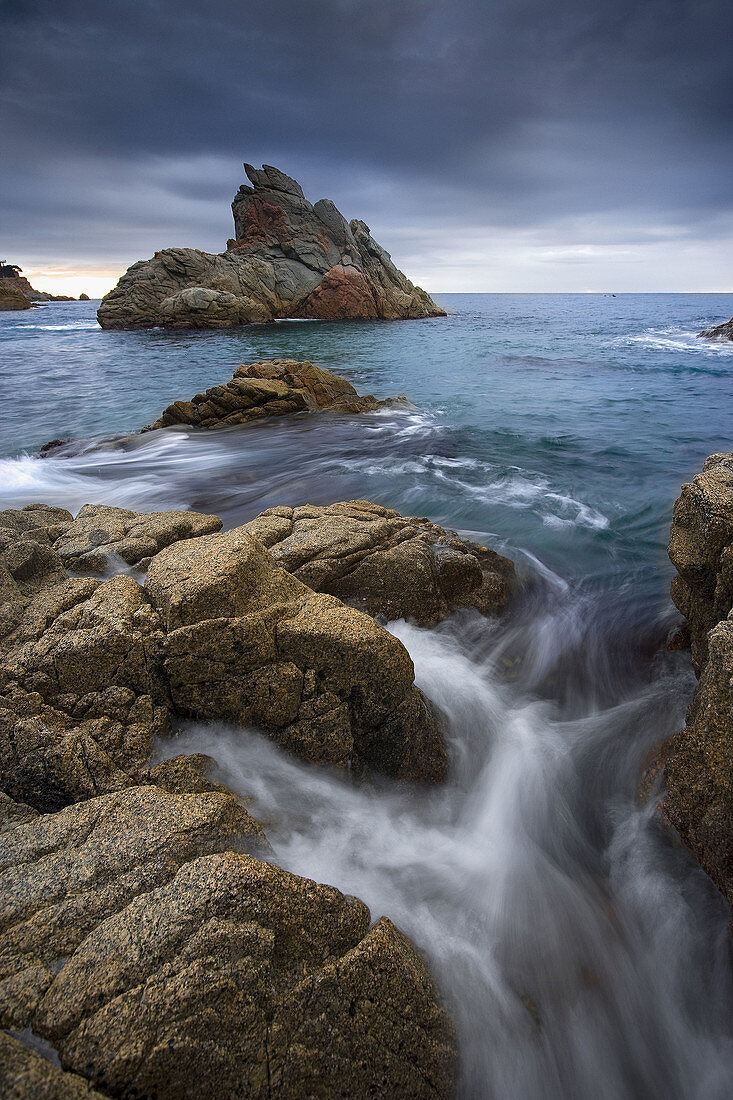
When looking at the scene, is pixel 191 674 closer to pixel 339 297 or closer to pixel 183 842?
pixel 183 842

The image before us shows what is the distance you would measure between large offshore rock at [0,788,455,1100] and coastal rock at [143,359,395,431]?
14518mm

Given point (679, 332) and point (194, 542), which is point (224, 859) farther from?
point (679, 332)

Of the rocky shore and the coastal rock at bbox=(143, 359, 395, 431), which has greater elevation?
the coastal rock at bbox=(143, 359, 395, 431)

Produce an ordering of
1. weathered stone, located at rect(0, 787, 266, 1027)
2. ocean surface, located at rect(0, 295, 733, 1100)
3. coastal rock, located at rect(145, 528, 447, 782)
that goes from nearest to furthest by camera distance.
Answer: weathered stone, located at rect(0, 787, 266, 1027) → ocean surface, located at rect(0, 295, 733, 1100) → coastal rock, located at rect(145, 528, 447, 782)

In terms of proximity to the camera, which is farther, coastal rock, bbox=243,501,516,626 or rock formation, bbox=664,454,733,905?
coastal rock, bbox=243,501,516,626

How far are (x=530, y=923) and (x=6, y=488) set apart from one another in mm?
11961

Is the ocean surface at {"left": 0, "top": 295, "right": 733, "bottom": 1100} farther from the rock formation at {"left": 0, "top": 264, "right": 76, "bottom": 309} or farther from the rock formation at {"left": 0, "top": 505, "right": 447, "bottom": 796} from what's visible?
the rock formation at {"left": 0, "top": 264, "right": 76, "bottom": 309}

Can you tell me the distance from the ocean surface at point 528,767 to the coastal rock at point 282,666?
0.22m

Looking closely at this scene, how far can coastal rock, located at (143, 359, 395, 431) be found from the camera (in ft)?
52.0

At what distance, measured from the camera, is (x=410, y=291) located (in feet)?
225

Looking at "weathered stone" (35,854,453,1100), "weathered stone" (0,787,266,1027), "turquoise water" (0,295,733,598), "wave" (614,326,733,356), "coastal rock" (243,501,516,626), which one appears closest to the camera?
"weathered stone" (35,854,453,1100)

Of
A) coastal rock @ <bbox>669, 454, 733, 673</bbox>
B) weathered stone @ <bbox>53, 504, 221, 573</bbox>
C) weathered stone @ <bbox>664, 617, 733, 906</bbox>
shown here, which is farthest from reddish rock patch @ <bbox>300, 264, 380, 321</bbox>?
weathered stone @ <bbox>664, 617, 733, 906</bbox>

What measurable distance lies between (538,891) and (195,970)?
2.51 metres

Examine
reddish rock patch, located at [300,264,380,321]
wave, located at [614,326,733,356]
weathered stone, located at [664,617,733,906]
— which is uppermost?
reddish rock patch, located at [300,264,380,321]
